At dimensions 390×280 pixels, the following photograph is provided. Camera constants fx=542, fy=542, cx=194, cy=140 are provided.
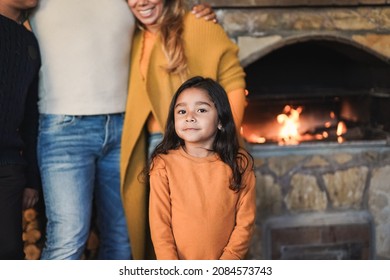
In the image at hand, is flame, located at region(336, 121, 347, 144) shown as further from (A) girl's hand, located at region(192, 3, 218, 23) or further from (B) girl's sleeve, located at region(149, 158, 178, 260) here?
(B) girl's sleeve, located at region(149, 158, 178, 260)

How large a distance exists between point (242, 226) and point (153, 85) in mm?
546

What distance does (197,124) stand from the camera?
1473 mm

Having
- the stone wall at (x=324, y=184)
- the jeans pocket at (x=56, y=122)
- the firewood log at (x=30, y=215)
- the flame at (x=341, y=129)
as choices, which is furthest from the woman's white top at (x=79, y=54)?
the flame at (x=341, y=129)

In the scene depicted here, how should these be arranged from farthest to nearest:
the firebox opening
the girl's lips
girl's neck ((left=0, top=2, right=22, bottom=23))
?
the firebox opening
the girl's lips
girl's neck ((left=0, top=2, right=22, bottom=23))

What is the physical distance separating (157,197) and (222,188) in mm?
179

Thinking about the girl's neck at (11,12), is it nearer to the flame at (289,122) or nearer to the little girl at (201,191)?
the little girl at (201,191)

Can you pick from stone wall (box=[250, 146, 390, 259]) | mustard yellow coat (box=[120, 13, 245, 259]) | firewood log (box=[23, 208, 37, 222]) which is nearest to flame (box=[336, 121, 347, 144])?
stone wall (box=[250, 146, 390, 259])

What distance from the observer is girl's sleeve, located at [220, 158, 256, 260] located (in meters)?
1.48

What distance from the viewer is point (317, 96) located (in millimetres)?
2471

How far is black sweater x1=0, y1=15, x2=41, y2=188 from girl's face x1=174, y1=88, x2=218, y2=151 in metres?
0.47

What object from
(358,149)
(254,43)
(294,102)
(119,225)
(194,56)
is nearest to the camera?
(194,56)

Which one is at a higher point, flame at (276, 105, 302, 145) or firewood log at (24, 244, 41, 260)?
flame at (276, 105, 302, 145)
